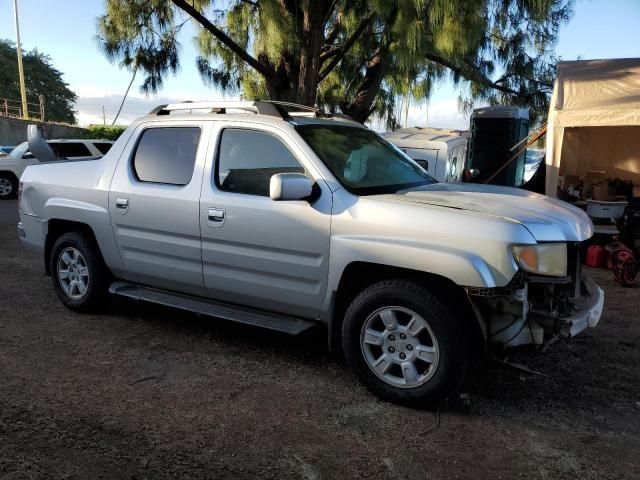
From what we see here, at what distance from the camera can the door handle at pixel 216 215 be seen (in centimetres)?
416

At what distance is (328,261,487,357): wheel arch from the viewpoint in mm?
3430

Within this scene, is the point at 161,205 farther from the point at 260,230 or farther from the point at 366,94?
the point at 366,94

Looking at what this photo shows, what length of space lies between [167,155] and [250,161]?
0.84 m

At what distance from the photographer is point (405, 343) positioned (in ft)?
11.5

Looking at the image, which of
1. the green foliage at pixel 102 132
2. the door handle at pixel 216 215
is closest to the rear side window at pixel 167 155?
the door handle at pixel 216 215

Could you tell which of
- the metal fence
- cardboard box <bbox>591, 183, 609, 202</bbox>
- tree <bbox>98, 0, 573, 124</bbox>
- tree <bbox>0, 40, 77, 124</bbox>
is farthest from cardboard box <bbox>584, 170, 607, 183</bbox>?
tree <bbox>0, 40, 77, 124</bbox>

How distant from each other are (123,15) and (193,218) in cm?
883

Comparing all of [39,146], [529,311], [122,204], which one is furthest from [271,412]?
[39,146]

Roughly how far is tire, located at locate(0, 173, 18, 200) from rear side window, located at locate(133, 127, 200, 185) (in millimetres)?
12125

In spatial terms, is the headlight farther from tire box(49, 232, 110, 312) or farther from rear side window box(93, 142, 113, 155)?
rear side window box(93, 142, 113, 155)

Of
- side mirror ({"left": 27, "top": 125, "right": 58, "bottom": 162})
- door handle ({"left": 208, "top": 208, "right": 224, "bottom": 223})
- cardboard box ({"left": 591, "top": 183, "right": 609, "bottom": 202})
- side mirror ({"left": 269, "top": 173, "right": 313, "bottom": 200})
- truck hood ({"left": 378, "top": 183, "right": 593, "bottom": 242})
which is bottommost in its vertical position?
cardboard box ({"left": 591, "top": 183, "right": 609, "bottom": 202})

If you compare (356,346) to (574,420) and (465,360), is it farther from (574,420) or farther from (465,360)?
(574,420)

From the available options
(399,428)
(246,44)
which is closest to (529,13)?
(246,44)

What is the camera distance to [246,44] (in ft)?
40.8
